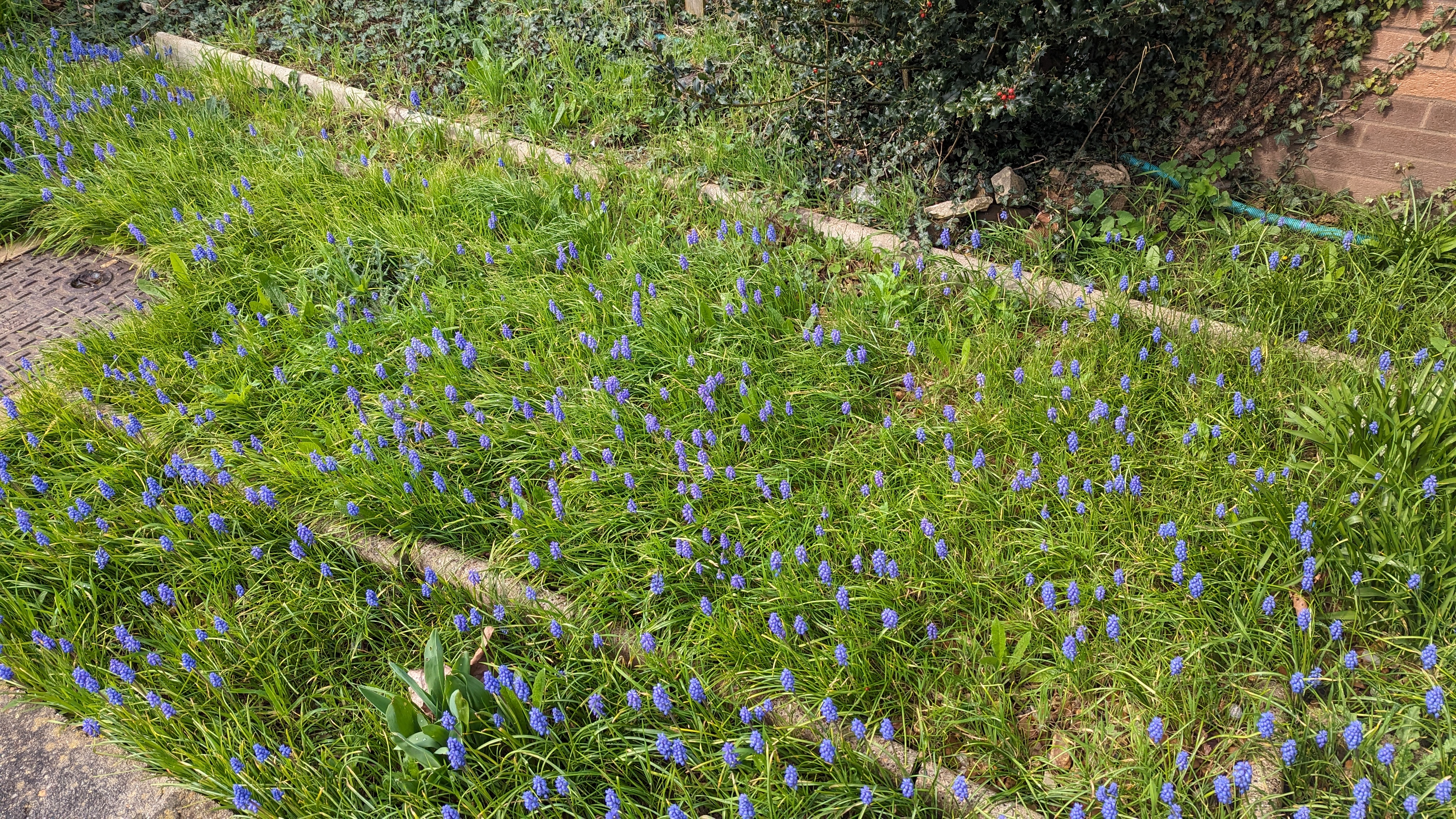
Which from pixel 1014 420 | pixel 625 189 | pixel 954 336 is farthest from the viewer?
pixel 625 189

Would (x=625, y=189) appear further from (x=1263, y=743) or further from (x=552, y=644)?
(x=1263, y=743)

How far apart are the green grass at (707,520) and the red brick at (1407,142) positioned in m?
0.67

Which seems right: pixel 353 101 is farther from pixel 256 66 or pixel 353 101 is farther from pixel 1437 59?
pixel 1437 59

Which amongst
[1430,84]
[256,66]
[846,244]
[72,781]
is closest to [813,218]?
[846,244]

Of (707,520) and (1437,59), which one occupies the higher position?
(1437,59)

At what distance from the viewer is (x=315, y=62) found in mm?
5801

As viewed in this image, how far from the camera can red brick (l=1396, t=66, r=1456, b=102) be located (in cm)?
360

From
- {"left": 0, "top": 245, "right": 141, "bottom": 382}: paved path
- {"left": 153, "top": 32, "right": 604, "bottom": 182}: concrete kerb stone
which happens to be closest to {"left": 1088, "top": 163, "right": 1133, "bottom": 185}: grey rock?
{"left": 153, "top": 32, "right": 604, "bottom": 182}: concrete kerb stone

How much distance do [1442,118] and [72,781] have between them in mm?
5128

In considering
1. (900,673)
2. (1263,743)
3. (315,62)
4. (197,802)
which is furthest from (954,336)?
(315,62)

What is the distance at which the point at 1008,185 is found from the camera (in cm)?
385

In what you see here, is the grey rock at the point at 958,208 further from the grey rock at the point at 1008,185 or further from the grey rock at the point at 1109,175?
the grey rock at the point at 1109,175

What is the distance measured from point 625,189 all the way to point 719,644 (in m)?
2.44

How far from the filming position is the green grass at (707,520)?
7.51 ft
